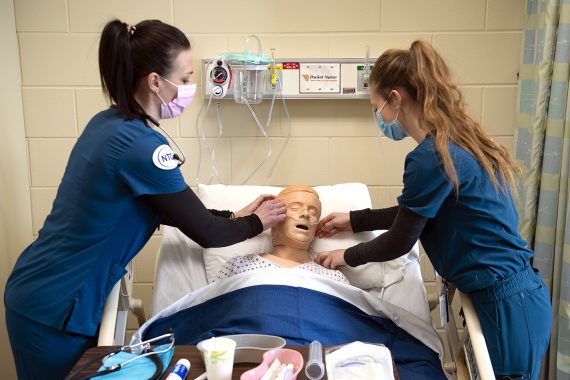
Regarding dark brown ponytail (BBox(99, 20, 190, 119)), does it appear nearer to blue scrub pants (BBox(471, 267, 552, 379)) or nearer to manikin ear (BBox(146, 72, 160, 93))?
manikin ear (BBox(146, 72, 160, 93))

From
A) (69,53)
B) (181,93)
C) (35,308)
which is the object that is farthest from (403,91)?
(69,53)

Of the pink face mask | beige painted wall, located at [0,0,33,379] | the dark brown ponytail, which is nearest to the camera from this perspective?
the dark brown ponytail

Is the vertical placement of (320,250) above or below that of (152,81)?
below

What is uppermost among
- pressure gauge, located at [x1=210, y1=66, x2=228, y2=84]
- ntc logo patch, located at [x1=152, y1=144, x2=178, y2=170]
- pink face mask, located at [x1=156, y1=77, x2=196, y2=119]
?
pressure gauge, located at [x1=210, y1=66, x2=228, y2=84]

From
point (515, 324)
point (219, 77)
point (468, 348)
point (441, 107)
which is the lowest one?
point (468, 348)

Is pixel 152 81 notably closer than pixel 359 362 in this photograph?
No

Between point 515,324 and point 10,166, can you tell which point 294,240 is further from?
point 10,166

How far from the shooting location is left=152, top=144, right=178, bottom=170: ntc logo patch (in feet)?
4.94

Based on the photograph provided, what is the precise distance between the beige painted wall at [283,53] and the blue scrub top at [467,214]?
1.03m

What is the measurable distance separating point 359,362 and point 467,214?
0.56 meters

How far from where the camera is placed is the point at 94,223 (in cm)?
154

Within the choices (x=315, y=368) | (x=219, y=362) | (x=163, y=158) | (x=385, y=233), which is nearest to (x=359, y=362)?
(x=315, y=368)

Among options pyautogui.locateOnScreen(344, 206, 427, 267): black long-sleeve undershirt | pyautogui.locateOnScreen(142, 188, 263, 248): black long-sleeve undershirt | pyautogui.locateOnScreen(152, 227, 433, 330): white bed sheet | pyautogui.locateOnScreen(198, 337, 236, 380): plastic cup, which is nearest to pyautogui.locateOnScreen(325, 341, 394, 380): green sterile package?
pyautogui.locateOnScreen(198, 337, 236, 380): plastic cup

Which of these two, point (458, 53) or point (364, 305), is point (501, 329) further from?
point (458, 53)
